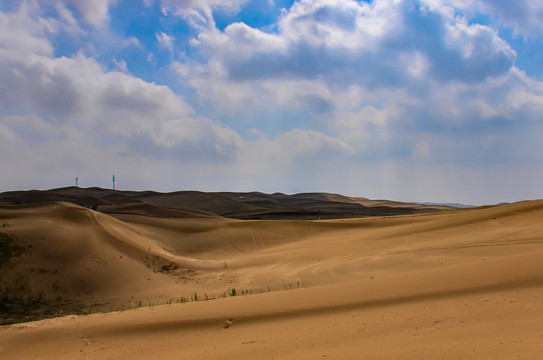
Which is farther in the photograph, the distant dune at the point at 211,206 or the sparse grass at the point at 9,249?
the distant dune at the point at 211,206

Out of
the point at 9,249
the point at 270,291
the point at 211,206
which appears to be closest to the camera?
the point at 270,291

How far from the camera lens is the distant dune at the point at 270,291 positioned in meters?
4.36

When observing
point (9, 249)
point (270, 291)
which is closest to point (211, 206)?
point (9, 249)

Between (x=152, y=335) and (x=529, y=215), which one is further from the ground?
(x=529, y=215)

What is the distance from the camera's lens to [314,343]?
4398 millimetres

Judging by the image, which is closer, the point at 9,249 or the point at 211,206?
the point at 9,249

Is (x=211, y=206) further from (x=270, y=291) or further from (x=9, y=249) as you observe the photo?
(x=270, y=291)

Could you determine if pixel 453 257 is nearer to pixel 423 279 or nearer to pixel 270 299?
pixel 423 279

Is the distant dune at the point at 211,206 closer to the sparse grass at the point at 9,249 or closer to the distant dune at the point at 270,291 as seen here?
the distant dune at the point at 270,291

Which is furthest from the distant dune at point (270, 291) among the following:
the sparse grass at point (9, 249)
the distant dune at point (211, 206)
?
the distant dune at point (211, 206)

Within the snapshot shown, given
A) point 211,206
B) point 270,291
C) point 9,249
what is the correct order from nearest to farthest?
point 270,291 < point 9,249 < point 211,206

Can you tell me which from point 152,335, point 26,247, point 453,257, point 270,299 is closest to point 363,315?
point 270,299

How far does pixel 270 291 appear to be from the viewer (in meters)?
8.26

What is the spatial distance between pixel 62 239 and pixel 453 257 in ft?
41.2
